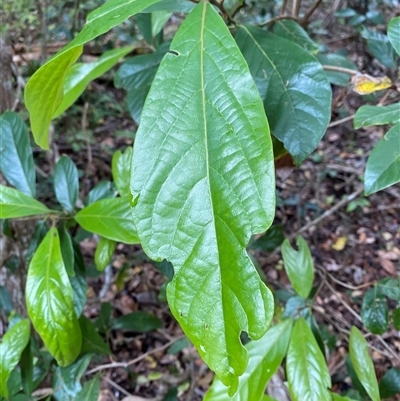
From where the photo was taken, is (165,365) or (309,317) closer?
(309,317)

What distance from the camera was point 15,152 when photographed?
88 cm

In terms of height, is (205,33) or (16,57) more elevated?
(205,33)

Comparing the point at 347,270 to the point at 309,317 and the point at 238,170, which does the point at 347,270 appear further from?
the point at 238,170

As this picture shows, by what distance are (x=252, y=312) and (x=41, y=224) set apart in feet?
2.00

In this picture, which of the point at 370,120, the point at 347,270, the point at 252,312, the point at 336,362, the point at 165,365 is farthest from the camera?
the point at 347,270

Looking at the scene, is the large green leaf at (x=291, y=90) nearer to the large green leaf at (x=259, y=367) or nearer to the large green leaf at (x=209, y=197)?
the large green leaf at (x=209, y=197)

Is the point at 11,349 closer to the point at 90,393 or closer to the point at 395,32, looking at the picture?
the point at 90,393

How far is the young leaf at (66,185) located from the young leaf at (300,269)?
51cm

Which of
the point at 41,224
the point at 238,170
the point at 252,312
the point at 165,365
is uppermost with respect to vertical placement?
the point at 238,170

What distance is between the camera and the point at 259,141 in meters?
0.45

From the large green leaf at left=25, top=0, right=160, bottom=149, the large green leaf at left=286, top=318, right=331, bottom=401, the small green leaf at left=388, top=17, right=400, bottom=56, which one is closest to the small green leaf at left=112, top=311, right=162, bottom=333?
the large green leaf at left=286, top=318, right=331, bottom=401

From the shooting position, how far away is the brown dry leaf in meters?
0.72

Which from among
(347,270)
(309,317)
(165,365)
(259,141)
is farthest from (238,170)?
(347,270)

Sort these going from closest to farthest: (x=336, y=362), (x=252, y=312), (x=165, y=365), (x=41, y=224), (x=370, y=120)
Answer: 1. (x=252, y=312)
2. (x=370, y=120)
3. (x=41, y=224)
4. (x=336, y=362)
5. (x=165, y=365)
